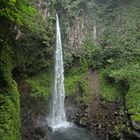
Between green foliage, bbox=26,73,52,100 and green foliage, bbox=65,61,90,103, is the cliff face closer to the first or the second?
green foliage, bbox=65,61,90,103

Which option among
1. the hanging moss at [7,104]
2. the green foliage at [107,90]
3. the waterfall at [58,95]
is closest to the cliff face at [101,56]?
the green foliage at [107,90]

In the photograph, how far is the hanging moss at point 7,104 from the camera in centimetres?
1083

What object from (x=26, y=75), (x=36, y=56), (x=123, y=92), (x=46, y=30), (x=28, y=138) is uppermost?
(x=46, y=30)

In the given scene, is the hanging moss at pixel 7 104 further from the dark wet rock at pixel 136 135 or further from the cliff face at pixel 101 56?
the dark wet rock at pixel 136 135

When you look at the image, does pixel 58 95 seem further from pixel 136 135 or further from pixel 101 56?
pixel 136 135

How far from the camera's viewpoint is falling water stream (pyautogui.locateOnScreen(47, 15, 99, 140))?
1571 centimetres

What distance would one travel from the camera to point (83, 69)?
2211cm

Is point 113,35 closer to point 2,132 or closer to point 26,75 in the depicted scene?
point 26,75

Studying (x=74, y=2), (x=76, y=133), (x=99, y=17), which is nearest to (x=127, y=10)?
(x=99, y=17)

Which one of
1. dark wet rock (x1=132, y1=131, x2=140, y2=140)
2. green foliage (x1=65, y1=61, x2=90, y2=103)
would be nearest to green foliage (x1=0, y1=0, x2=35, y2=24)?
dark wet rock (x1=132, y1=131, x2=140, y2=140)

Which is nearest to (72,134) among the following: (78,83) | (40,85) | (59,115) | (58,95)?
(59,115)

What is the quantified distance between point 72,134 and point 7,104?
5344 mm

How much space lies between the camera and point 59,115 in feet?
60.7

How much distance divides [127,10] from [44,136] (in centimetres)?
1613
